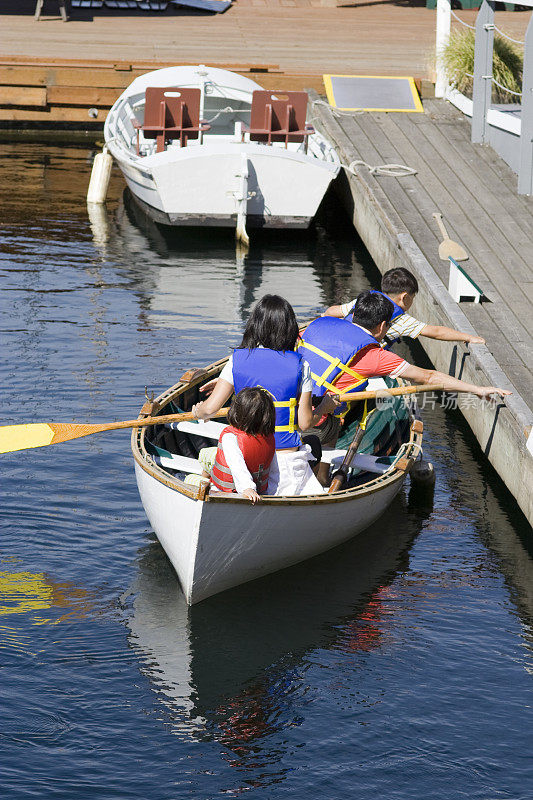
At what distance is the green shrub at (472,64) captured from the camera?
16.0 metres

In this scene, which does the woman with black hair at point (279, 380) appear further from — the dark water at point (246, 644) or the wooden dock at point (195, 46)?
the wooden dock at point (195, 46)

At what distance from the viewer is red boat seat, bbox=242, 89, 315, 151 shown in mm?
16344

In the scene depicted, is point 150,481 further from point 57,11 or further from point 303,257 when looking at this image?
point 57,11

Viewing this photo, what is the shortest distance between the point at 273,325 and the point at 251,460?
2.81ft

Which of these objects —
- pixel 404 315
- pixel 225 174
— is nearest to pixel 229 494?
pixel 404 315

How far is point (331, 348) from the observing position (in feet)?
26.1

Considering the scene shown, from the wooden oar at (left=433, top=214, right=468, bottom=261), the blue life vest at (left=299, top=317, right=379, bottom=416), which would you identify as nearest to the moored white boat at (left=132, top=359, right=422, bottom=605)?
the blue life vest at (left=299, top=317, right=379, bottom=416)

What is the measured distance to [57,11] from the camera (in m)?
Answer: 25.3

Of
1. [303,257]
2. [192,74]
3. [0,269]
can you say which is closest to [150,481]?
[0,269]

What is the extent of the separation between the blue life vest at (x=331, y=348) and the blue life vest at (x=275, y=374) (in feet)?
2.57

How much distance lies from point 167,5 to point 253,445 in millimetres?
21733

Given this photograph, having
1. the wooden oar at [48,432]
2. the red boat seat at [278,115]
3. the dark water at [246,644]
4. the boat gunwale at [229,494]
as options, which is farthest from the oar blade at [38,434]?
the red boat seat at [278,115]

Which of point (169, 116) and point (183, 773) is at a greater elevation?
point (169, 116)

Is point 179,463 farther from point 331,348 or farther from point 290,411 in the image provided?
point 331,348
